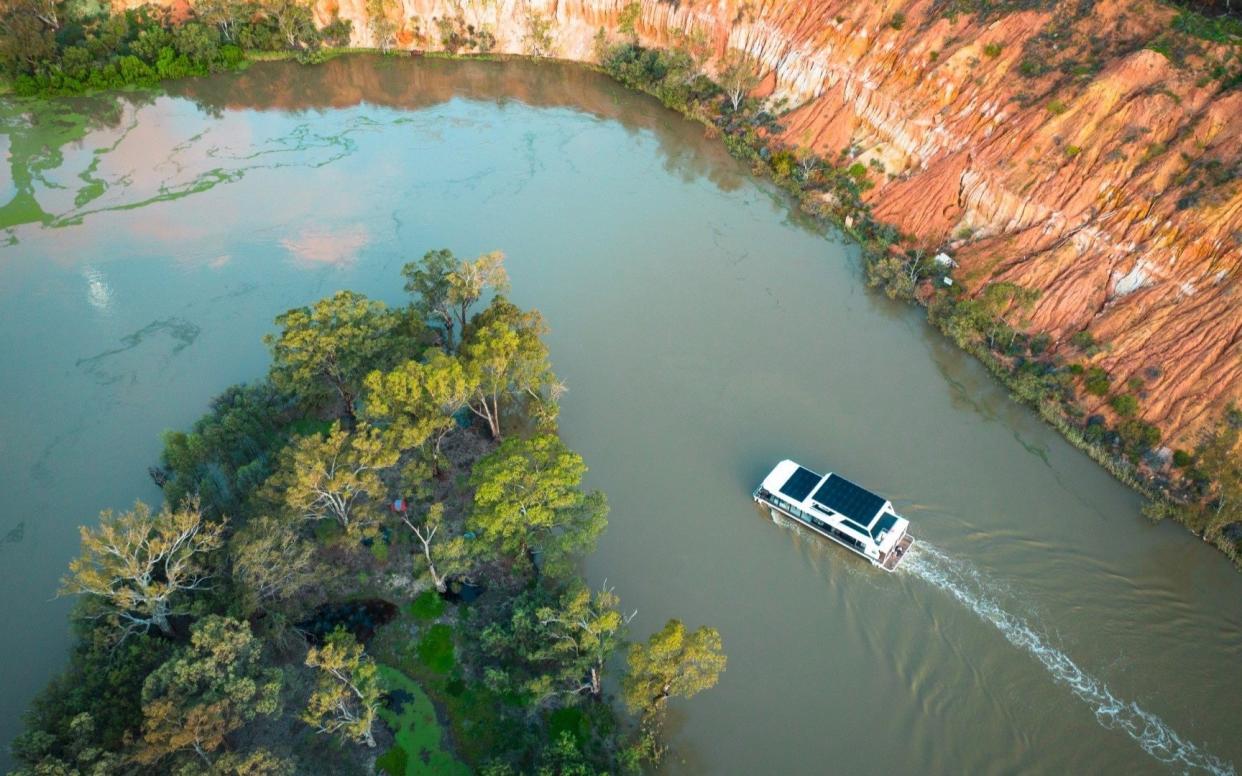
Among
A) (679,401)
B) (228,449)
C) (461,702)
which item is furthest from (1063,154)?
(228,449)

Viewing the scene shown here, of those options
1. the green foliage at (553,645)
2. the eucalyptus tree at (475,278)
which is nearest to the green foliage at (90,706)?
the green foliage at (553,645)

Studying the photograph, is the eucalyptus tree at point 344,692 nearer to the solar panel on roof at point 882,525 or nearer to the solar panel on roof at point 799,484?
the solar panel on roof at point 799,484

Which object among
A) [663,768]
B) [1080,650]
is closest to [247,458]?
→ [663,768]

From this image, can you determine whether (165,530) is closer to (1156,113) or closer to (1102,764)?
(1102,764)

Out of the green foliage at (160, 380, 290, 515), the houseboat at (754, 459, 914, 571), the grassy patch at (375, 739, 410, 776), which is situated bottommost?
the grassy patch at (375, 739, 410, 776)

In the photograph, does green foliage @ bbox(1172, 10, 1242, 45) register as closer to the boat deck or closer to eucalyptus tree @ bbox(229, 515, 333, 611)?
the boat deck

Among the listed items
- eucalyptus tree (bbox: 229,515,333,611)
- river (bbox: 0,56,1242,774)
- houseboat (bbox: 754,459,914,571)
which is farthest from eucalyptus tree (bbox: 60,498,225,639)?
houseboat (bbox: 754,459,914,571)
